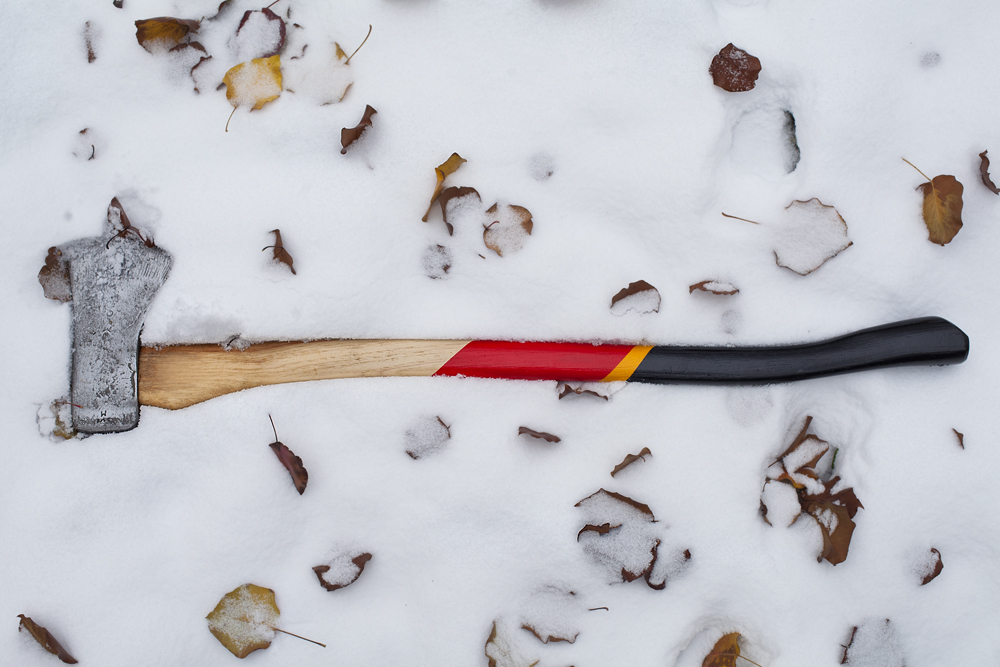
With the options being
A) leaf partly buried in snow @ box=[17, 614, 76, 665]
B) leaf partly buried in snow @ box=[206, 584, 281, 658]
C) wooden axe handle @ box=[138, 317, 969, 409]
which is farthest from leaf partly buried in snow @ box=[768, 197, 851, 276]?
leaf partly buried in snow @ box=[17, 614, 76, 665]

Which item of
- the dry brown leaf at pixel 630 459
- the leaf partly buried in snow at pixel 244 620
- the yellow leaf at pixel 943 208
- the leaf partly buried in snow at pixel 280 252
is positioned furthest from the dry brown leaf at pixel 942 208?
the leaf partly buried in snow at pixel 244 620

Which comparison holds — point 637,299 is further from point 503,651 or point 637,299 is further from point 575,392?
point 503,651

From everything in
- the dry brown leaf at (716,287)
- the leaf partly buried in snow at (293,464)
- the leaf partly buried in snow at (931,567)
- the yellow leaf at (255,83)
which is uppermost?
the yellow leaf at (255,83)

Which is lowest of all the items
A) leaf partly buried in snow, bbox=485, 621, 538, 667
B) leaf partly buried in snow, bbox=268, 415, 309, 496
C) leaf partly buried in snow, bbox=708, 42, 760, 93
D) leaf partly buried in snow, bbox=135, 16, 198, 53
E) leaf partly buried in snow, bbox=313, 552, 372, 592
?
leaf partly buried in snow, bbox=485, 621, 538, 667

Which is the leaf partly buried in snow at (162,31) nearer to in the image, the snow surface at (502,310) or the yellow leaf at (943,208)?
the snow surface at (502,310)

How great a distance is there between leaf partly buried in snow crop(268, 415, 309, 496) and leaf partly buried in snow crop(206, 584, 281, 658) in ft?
0.73

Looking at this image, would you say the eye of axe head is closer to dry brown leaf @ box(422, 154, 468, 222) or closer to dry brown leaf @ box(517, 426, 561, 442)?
dry brown leaf @ box(422, 154, 468, 222)

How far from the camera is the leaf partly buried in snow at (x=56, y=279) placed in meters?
1.27

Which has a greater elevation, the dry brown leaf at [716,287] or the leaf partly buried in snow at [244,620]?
the dry brown leaf at [716,287]

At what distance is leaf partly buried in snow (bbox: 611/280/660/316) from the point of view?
4.15ft

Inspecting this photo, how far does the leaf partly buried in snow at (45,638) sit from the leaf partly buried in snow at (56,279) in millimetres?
610

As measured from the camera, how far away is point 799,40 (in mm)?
1329

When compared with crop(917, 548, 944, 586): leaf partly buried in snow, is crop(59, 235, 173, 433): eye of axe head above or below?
above

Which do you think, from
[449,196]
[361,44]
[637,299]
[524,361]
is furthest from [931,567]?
[361,44]
